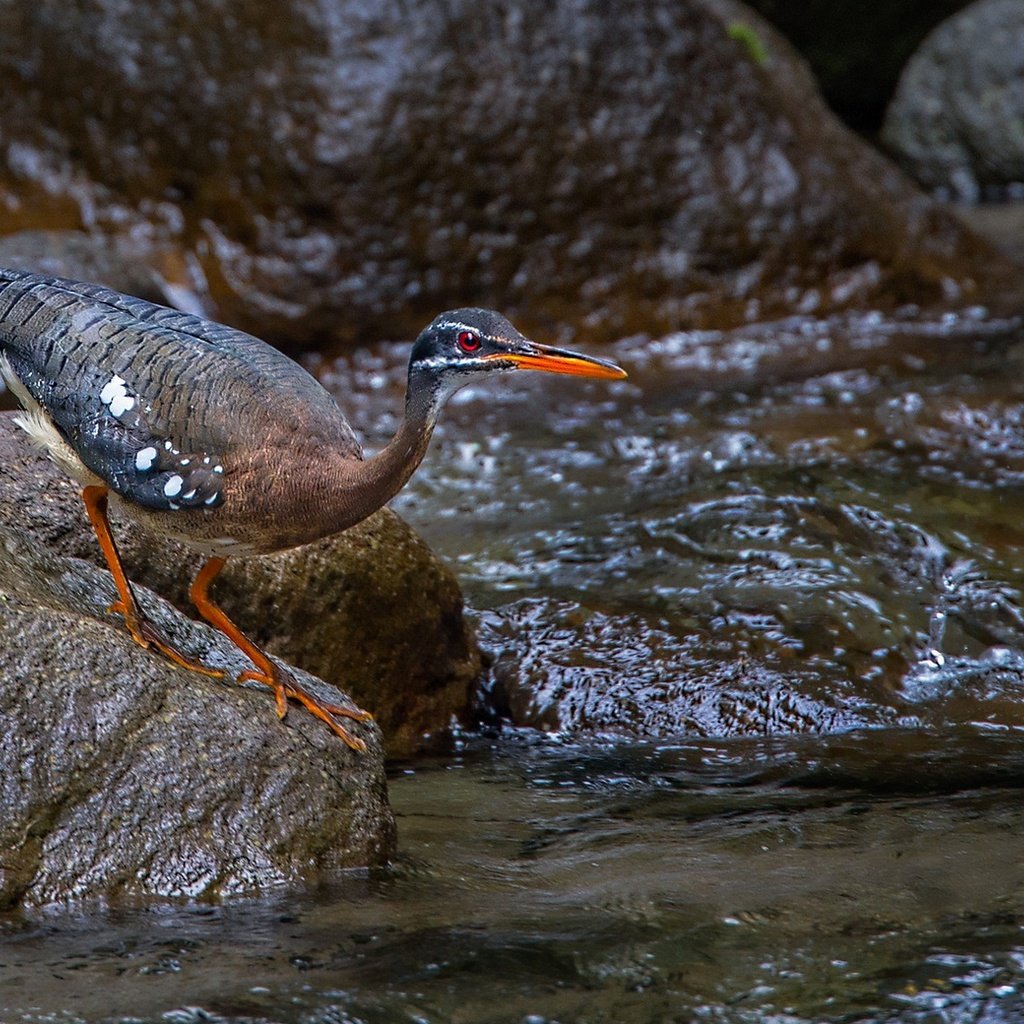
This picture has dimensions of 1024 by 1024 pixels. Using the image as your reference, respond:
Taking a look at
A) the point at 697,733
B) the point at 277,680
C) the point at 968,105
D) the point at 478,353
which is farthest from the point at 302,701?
the point at 968,105

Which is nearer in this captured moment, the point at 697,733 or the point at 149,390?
the point at 149,390

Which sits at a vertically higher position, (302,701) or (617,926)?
(302,701)

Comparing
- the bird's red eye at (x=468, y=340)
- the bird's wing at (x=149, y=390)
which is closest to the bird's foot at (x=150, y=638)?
the bird's wing at (x=149, y=390)

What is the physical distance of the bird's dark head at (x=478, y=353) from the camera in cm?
376

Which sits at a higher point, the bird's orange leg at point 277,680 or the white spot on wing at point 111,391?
the white spot on wing at point 111,391

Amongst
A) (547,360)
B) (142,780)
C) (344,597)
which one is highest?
(547,360)

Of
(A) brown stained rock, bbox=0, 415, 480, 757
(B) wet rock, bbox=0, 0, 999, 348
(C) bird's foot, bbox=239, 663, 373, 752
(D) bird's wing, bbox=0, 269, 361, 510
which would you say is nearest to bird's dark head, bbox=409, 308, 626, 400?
(D) bird's wing, bbox=0, 269, 361, 510

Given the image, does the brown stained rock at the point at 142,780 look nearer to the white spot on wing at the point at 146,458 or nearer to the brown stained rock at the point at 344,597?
the white spot on wing at the point at 146,458

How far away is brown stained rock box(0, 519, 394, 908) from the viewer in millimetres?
3252

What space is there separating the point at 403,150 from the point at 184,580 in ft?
15.8

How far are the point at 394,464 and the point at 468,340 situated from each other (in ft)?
1.25

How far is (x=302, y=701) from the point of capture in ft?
12.3

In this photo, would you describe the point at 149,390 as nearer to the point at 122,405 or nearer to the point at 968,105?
the point at 122,405

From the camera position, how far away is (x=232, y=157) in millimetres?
8703
